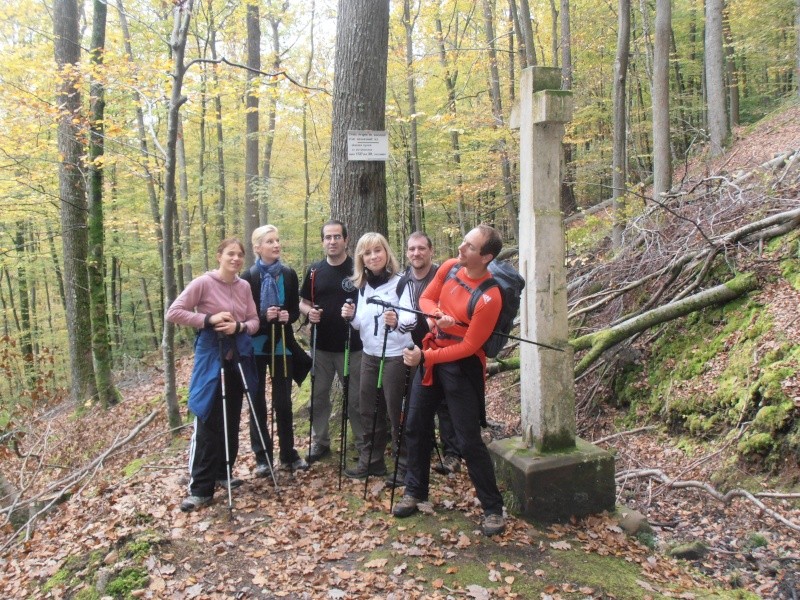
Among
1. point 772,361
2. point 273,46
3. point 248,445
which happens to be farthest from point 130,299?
point 772,361

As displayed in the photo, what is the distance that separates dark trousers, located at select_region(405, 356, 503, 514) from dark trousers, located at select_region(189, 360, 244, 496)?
154 cm

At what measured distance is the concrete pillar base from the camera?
401 centimetres

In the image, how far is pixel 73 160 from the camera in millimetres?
9492

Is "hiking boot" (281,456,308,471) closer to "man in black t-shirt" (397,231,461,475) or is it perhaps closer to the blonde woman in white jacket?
the blonde woman in white jacket

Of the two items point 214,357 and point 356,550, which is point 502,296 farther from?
point 214,357

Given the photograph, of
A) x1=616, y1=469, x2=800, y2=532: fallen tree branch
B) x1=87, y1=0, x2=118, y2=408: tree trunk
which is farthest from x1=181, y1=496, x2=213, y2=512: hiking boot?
x1=87, y1=0, x2=118, y2=408: tree trunk

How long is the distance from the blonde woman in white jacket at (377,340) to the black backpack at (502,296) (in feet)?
2.13

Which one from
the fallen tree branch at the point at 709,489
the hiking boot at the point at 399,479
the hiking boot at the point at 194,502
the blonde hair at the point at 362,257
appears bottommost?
the fallen tree branch at the point at 709,489

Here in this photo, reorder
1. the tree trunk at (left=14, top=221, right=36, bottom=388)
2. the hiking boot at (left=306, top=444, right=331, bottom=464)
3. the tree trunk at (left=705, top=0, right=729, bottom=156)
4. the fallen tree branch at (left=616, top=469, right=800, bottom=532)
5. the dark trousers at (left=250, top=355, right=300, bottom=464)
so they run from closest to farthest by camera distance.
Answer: the fallen tree branch at (left=616, top=469, right=800, bottom=532) → the dark trousers at (left=250, top=355, right=300, bottom=464) → the hiking boot at (left=306, top=444, right=331, bottom=464) → the tree trunk at (left=705, top=0, right=729, bottom=156) → the tree trunk at (left=14, top=221, right=36, bottom=388)

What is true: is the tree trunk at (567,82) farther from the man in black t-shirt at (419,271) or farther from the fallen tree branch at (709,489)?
the man in black t-shirt at (419,271)

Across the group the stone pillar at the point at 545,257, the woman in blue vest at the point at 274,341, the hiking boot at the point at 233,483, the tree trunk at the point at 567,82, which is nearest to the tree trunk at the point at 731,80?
the tree trunk at the point at 567,82

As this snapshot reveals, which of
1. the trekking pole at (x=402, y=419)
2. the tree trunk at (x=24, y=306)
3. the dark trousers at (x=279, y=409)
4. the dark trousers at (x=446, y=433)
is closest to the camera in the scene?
the trekking pole at (x=402, y=419)

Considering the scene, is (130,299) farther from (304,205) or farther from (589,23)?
(589,23)

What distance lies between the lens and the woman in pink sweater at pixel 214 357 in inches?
167
